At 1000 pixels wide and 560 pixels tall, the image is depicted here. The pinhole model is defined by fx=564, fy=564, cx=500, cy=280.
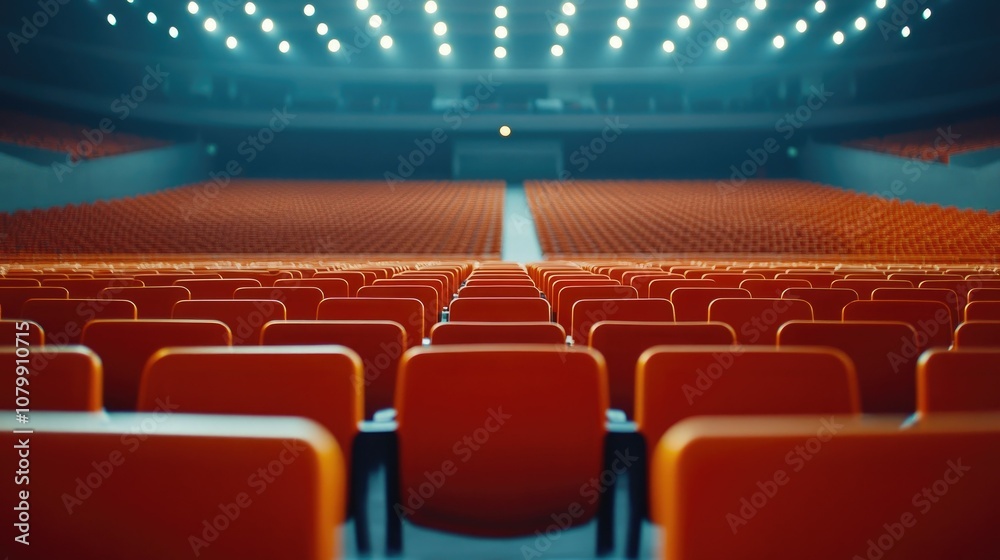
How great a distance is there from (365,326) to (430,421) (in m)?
Result: 0.71

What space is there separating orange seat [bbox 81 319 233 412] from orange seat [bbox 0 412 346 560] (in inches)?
48.6

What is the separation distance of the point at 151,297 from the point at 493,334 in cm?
241

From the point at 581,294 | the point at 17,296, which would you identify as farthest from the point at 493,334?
the point at 17,296

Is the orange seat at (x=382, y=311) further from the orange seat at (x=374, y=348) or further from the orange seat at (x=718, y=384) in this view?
the orange seat at (x=718, y=384)

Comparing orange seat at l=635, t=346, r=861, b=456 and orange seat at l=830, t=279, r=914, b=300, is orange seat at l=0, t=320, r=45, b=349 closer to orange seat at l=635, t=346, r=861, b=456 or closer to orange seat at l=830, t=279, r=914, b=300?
orange seat at l=635, t=346, r=861, b=456

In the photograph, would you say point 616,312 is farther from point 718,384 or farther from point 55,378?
point 55,378

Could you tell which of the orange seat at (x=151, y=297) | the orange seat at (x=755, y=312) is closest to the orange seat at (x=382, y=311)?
the orange seat at (x=151, y=297)

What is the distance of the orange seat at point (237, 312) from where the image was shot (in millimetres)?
2709

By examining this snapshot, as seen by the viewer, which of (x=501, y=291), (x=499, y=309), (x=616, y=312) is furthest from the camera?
(x=501, y=291)

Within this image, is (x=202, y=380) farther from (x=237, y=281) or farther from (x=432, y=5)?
(x=432, y=5)

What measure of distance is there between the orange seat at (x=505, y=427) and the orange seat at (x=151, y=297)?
2.57 metres

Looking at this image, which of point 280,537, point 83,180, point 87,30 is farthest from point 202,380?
A: point 87,30

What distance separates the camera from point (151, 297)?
328cm

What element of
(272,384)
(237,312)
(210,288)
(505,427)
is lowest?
(505,427)
